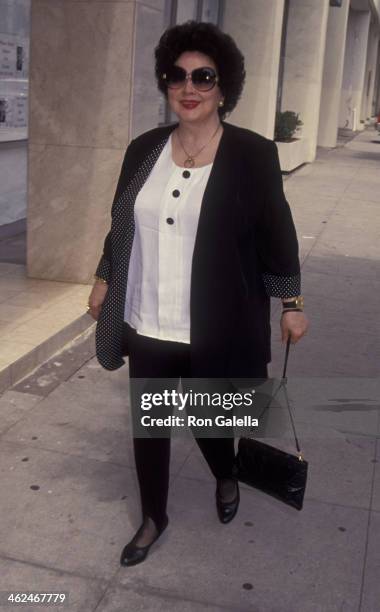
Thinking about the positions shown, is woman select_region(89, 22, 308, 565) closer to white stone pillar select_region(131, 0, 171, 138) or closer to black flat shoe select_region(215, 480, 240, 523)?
black flat shoe select_region(215, 480, 240, 523)

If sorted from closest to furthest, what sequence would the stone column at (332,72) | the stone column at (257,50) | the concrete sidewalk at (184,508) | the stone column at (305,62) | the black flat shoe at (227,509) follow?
the concrete sidewalk at (184,508) < the black flat shoe at (227,509) < the stone column at (257,50) < the stone column at (305,62) < the stone column at (332,72)

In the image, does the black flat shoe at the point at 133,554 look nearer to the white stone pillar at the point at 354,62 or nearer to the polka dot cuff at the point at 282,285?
the polka dot cuff at the point at 282,285

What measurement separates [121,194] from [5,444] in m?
1.74

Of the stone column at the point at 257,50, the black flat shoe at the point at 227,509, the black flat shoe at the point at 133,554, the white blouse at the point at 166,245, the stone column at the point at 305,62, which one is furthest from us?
the stone column at the point at 305,62

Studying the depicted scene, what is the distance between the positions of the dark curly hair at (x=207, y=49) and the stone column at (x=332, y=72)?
82.2 ft

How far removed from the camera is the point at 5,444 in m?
4.29

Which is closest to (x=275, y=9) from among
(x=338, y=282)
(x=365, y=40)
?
(x=338, y=282)

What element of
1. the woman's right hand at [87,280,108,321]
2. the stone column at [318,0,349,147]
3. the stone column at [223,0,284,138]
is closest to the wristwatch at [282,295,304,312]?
the woman's right hand at [87,280,108,321]

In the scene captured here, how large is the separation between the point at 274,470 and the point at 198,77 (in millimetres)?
1510

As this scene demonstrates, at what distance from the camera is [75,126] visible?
684 cm

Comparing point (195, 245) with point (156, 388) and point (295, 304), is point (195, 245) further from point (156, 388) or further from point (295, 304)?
point (156, 388)

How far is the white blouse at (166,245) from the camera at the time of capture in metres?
3.00

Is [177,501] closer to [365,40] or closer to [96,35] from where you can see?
[96,35]

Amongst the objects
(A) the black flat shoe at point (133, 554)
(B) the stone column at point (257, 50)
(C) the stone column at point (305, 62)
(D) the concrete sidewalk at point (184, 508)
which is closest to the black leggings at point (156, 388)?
(A) the black flat shoe at point (133, 554)
